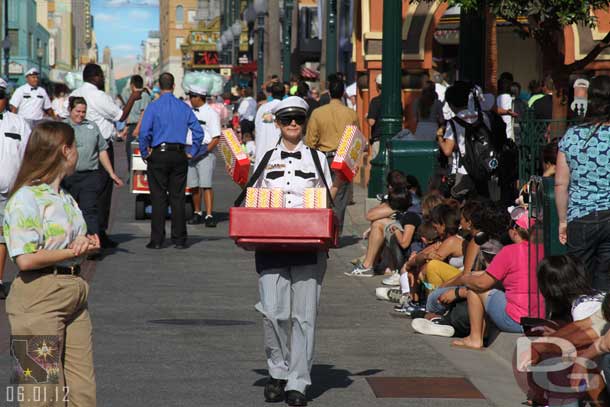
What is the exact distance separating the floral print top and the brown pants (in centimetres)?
14

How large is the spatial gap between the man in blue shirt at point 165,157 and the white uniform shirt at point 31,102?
8.49m

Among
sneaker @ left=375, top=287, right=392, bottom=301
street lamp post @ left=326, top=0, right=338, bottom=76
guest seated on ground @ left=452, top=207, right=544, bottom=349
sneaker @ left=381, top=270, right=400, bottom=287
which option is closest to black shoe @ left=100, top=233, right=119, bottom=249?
sneaker @ left=381, top=270, right=400, bottom=287

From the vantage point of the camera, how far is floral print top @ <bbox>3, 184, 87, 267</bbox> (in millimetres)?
6422

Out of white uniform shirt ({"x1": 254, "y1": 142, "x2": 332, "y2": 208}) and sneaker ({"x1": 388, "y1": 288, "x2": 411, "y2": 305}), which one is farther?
sneaker ({"x1": 388, "y1": 288, "x2": 411, "y2": 305})

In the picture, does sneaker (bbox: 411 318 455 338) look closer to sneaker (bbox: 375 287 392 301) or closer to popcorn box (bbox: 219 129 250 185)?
sneaker (bbox: 375 287 392 301)

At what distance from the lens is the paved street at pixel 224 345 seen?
339 inches

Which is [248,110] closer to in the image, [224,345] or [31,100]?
[31,100]

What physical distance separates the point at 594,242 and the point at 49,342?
3.90 m

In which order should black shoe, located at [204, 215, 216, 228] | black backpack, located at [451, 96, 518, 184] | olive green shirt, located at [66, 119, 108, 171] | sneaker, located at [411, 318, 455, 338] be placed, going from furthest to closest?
black shoe, located at [204, 215, 216, 228] < olive green shirt, located at [66, 119, 108, 171] < black backpack, located at [451, 96, 518, 184] < sneaker, located at [411, 318, 455, 338]

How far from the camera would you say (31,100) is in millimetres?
24953

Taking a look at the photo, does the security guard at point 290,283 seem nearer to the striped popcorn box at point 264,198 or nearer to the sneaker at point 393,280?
the striped popcorn box at point 264,198

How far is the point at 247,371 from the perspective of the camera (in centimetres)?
927

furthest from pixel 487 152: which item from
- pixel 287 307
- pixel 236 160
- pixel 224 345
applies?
pixel 287 307

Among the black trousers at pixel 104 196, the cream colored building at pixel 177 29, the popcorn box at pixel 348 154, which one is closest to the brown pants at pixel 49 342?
the popcorn box at pixel 348 154
